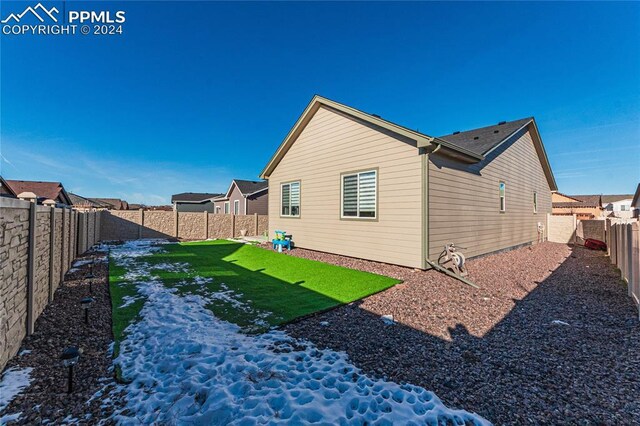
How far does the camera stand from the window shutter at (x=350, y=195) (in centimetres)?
884

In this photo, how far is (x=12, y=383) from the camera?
2436mm

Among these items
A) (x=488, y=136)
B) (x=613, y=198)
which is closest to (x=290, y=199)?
(x=488, y=136)

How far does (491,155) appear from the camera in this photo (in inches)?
388

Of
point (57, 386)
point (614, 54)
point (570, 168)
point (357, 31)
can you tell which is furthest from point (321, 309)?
point (570, 168)

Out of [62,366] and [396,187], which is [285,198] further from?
[62,366]

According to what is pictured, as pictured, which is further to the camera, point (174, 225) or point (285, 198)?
point (174, 225)

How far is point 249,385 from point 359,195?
22.6ft

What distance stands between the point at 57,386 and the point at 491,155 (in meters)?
12.1

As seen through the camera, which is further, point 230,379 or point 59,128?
point 59,128

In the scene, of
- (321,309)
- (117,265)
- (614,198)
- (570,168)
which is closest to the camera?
(321,309)

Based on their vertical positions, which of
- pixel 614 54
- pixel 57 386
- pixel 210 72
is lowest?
pixel 57 386

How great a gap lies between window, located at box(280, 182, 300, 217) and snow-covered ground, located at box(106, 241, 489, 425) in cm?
802

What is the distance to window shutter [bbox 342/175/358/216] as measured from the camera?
884cm

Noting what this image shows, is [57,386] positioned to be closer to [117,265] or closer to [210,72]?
[117,265]
